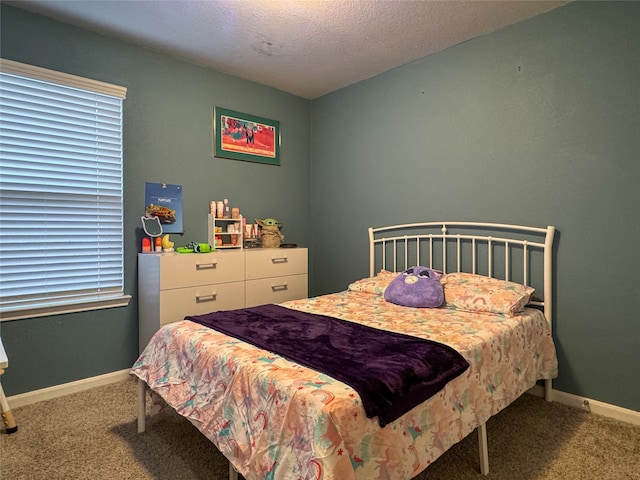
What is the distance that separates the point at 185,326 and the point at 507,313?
5.78 ft

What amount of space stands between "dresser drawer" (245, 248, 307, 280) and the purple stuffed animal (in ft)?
3.35

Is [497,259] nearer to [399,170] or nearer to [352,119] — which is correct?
[399,170]

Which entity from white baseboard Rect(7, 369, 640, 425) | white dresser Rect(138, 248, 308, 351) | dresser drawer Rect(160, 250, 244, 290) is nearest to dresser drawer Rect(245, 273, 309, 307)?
white dresser Rect(138, 248, 308, 351)

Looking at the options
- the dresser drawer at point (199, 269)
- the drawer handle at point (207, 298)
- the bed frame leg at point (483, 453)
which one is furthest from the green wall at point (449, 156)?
the bed frame leg at point (483, 453)

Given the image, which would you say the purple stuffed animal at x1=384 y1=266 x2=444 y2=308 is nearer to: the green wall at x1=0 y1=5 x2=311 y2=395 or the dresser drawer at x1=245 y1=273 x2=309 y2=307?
the dresser drawer at x1=245 y1=273 x2=309 y2=307

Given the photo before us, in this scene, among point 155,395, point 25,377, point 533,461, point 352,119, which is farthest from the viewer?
point 352,119

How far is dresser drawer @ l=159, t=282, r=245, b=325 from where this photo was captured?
2.62m

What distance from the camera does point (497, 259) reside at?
267cm

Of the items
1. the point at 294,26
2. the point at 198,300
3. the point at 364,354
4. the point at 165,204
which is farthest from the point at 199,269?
the point at 294,26

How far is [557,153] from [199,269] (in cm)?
252

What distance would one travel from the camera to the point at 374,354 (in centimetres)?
152

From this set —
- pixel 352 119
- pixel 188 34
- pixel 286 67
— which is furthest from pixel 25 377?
pixel 352 119

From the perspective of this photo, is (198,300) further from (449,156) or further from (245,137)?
(449,156)

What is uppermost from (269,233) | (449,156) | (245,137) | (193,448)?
(245,137)
